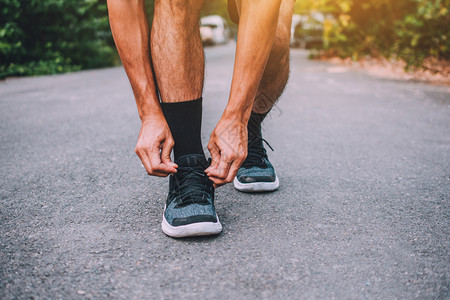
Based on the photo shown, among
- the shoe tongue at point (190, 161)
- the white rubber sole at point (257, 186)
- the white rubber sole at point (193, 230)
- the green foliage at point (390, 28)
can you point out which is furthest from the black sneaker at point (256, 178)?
the green foliage at point (390, 28)

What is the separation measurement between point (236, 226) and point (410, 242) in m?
0.56

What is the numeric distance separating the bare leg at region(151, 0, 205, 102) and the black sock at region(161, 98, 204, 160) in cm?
3

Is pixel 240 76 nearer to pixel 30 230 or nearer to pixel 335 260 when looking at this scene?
pixel 335 260

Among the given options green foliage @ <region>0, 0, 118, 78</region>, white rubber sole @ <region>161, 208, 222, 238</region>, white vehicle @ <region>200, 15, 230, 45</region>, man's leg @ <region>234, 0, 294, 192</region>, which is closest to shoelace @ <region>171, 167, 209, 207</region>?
white rubber sole @ <region>161, 208, 222, 238</region>

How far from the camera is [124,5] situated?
52.0 inches

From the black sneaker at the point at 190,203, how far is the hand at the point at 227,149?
8cm

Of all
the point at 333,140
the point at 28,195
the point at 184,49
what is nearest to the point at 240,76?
the point at 184,49

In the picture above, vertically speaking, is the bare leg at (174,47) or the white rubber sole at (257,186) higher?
the bare leg at (174,47)

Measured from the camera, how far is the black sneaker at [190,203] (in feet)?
4.09

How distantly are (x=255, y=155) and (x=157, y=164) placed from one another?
59cm

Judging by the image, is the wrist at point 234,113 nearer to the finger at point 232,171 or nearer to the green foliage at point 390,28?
the finger at point 232,171

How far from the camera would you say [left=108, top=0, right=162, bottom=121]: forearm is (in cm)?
133

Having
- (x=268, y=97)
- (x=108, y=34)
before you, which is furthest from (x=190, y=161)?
(x=108, y=34)

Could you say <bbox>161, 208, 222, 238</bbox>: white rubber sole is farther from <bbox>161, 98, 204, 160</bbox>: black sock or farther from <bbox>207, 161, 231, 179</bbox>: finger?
<bbox>161, 98, 204, 160</bbox>: black sock
